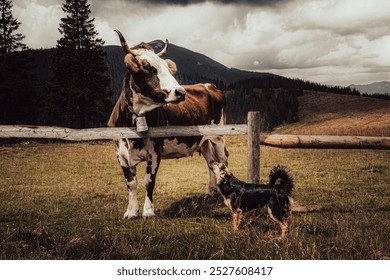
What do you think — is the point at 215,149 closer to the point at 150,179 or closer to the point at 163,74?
the point at 150,179

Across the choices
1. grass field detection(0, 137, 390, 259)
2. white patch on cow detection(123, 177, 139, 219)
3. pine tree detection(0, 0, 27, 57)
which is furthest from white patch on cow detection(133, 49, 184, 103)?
pine tree detection(0, 0, 27, 57)

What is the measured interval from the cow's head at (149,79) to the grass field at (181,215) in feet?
6.80

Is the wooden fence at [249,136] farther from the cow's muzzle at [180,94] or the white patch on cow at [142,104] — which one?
the cow's muzzle at [180,94]

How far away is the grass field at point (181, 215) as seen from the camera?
4113mm

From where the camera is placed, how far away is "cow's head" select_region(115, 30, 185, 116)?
528 cm

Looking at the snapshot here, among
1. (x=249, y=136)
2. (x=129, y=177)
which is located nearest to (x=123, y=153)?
(x=129, y=177)

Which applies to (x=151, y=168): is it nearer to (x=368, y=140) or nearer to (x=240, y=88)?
(x=368, y=140)

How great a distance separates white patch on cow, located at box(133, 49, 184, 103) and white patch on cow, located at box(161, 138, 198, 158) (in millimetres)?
1599

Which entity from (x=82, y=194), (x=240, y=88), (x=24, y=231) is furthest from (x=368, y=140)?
(x=240, y=88)

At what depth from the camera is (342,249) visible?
412cm

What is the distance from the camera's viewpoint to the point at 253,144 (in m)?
5.70

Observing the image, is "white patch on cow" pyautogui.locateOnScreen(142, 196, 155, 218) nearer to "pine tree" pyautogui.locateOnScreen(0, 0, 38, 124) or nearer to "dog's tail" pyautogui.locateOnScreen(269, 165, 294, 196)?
"dog's tail" pyautogui.locateOnScreen(269, 165, 294, 196)

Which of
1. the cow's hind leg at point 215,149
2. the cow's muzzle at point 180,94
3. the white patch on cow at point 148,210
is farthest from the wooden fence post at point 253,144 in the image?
the cow's hind leg at point 215,149

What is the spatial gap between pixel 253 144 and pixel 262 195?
45.4 inches
